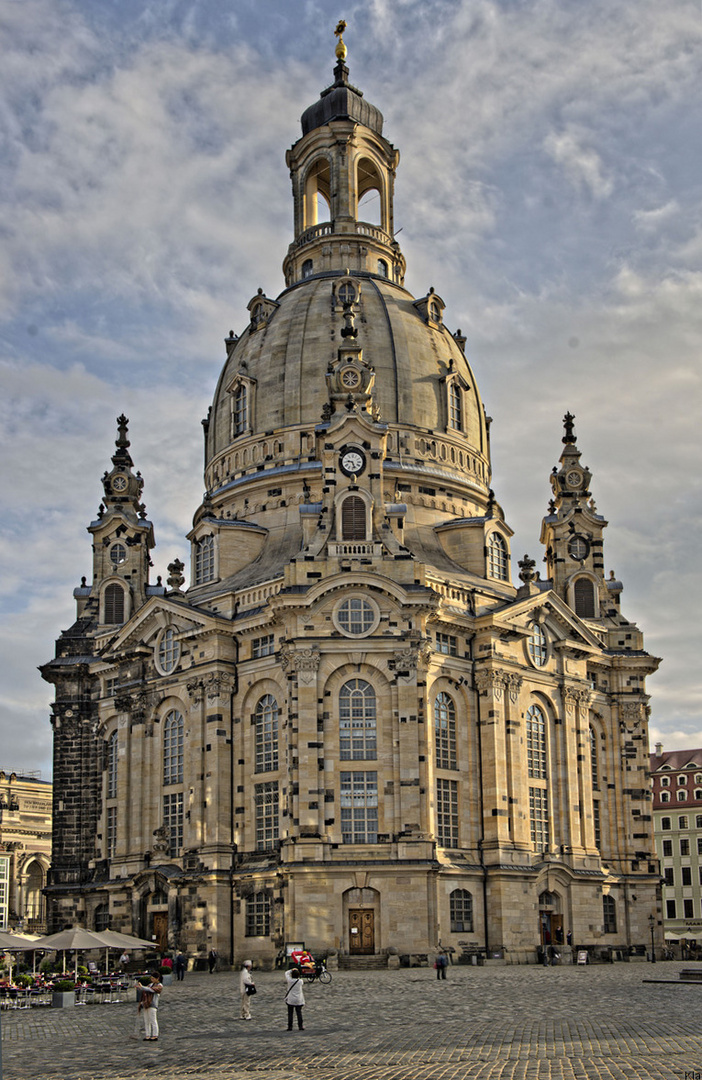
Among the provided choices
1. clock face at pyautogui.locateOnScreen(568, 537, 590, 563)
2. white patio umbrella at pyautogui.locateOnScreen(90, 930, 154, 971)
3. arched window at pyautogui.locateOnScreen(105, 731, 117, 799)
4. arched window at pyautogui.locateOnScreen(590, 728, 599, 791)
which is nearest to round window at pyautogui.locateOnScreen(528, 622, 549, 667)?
arched window at pyautogui.locateOnScreen(590, 728, 599, 791)

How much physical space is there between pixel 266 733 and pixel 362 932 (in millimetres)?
13140

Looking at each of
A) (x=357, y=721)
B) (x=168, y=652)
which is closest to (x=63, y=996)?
(x=357, y=721)

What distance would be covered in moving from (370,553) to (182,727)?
55.9 feet

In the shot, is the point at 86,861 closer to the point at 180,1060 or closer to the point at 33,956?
the point at 33,956

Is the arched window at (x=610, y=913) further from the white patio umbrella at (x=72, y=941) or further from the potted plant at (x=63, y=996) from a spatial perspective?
the potted plant at (x=63, y=996)

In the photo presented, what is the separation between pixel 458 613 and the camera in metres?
73.8

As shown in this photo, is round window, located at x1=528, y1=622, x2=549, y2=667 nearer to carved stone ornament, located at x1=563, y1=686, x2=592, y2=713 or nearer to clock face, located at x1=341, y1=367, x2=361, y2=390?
carved stone ornament, located at x1=563, y1=686, x2=592, y2=713

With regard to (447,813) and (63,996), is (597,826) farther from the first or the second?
(63,996)

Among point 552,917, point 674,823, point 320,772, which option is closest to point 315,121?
point 320,772

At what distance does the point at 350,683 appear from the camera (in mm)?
69000

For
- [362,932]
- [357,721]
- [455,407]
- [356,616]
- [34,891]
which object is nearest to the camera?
[362,932]

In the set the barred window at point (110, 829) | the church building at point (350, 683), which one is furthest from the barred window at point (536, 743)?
the barred window at point (110, 829)

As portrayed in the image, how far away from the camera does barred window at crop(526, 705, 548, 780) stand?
7656cm

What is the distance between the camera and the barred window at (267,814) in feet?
231
